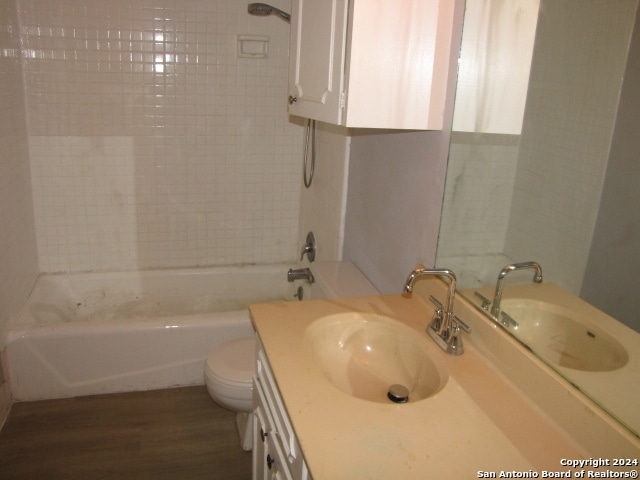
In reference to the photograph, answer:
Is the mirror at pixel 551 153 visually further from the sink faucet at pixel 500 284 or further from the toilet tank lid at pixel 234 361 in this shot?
Answer: the toilet tank lid at pixel 234 361

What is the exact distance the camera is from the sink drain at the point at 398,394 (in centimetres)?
125

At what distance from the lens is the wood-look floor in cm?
198

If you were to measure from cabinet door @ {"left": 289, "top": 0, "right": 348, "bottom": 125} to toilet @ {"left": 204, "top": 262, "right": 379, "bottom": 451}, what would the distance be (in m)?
0.68

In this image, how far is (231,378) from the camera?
77.9 inches

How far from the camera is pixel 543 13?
4.00 ft

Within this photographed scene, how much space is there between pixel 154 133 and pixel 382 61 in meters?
1.86

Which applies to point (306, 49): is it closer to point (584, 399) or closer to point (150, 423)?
point (584, 399)

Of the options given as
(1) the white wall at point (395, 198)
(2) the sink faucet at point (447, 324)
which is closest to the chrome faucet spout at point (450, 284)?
(2) the sink faucet at point (447, 324)

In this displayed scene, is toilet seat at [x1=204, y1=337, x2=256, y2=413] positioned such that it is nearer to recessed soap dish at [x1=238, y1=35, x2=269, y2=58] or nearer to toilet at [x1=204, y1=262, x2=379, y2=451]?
toilet at [x1=204, y1=262, x2=379, y2=451]

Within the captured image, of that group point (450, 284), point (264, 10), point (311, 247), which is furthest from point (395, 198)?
point (264, 10)

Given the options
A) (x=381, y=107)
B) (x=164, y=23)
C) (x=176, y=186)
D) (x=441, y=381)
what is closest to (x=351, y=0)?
(x=381, y=107)

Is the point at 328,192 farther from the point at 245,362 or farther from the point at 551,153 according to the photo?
the point at 551,153

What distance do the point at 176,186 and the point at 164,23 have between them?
2.91 ft

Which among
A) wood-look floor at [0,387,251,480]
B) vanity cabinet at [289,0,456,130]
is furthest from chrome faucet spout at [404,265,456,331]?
wood-look floor at [0,387,251,480]
